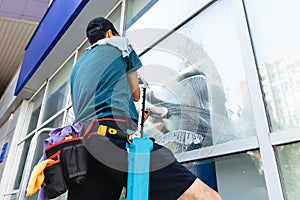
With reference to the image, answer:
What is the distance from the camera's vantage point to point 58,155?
64 centimetres

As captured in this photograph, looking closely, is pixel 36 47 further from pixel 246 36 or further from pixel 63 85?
pixel 246 36

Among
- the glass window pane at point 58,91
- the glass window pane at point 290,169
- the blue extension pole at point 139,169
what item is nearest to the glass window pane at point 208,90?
the glass window pane at point 290,169

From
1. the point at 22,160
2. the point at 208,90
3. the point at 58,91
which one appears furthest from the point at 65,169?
the point at 22,160

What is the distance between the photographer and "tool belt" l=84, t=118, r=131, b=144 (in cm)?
63

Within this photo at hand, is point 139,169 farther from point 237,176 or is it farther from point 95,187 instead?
point 237,176

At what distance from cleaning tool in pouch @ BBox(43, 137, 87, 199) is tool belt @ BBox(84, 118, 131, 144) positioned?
0.17 feet

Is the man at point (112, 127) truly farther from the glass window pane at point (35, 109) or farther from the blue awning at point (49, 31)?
the glass window pane at point (35, 109)

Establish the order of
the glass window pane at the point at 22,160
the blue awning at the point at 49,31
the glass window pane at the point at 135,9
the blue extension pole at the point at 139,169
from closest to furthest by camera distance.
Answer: the blue extension pole at the point at 139,169 → the glass window pane at the point at 135,9 → the blue awning at the point at 49,31 → the glass window pane at the point at 22,160

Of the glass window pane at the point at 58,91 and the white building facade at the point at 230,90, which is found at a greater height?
the glass window pane at the point at 58,91

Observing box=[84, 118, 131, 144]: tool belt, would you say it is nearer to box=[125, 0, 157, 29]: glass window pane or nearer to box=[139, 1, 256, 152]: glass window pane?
box=[139, 1, 256, 152]: glass window pane

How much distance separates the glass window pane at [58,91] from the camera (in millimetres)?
2689

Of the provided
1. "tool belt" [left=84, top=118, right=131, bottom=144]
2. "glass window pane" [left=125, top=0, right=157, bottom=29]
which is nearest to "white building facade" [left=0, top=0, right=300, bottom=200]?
"glass window pane" [left=125, top=0, right=157, bottom=29]

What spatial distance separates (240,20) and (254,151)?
482mm

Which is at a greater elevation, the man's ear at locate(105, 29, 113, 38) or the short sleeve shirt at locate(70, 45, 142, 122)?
the man's ear at locate(105, 29, 113, 38)
